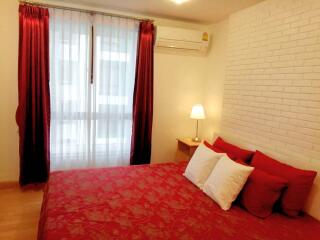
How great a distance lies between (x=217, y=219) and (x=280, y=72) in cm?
156

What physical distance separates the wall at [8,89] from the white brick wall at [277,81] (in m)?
→ 2.68

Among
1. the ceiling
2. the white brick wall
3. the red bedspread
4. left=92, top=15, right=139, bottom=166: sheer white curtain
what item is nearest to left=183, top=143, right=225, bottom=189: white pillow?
the red bedspread

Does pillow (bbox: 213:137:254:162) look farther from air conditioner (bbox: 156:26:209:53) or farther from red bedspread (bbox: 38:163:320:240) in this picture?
air conditioner (bbox: 156:26:209:53)

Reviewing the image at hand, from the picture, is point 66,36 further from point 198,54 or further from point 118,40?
point 198,54

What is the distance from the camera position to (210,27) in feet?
12.9

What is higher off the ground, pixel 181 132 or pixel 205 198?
pixel 181 132

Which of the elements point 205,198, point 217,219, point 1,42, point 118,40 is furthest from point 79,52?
point 217,219

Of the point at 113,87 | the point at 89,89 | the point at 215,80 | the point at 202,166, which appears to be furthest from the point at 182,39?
the point at 202,166

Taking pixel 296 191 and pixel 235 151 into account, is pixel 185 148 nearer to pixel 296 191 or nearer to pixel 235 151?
pixel 235 151

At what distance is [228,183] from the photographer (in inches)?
Answer: 84.4

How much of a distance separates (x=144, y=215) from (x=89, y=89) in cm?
206

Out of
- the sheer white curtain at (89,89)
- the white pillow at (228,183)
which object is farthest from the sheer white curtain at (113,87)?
the white pillow at (228,183)

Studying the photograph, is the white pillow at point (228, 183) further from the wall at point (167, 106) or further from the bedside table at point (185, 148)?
the wall at point (167, 106)

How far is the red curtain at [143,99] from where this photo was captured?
11.6 feet
